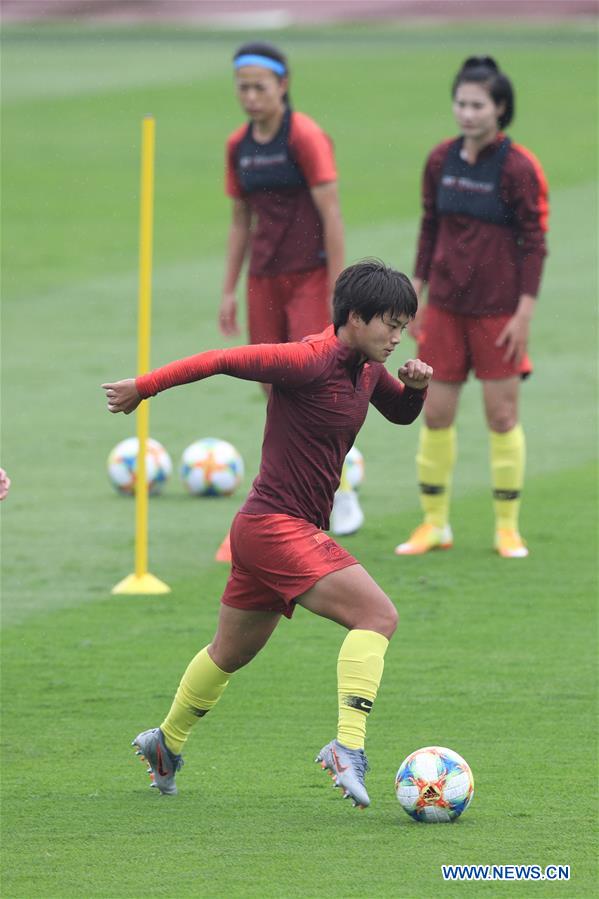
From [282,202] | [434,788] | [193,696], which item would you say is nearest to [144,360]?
[282,202]

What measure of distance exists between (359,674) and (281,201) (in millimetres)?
4361

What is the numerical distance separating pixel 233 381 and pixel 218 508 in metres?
4.90

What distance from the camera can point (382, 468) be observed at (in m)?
12.0

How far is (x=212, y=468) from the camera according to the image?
1084 centimetres

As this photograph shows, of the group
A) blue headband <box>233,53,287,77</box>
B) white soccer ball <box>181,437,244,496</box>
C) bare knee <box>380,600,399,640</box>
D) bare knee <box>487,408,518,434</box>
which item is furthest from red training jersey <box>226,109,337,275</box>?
bare knee <box>380,600,399,640</box>

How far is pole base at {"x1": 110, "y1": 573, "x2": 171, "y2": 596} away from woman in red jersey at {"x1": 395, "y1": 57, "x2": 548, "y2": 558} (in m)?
1.50

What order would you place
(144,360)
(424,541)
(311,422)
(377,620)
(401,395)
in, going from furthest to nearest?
1. (424,541)
2. (144,360)
3. (401,395)
4. (311,422)
5. (377,620)

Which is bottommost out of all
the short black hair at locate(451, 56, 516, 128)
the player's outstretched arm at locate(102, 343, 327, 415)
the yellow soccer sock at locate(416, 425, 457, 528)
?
the yellow soccer sock at locate(416, 425, 457, 528)

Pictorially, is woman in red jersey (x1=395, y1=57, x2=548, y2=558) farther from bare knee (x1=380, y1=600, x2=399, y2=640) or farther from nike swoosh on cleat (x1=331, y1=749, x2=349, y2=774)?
nike swoosh on cleat (x1=331, y1=749, x2=349, y2=774)

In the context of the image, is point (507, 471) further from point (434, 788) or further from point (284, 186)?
point (434, 788)

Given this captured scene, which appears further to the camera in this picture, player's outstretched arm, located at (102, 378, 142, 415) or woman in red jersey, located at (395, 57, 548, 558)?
woman in red jersey, located at (395, 57, 548, 558)

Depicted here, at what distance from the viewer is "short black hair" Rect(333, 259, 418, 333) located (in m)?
5.50

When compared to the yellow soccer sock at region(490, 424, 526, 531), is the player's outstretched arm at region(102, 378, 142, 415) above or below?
above

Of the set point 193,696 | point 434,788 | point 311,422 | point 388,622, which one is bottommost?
point 434,788
